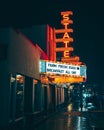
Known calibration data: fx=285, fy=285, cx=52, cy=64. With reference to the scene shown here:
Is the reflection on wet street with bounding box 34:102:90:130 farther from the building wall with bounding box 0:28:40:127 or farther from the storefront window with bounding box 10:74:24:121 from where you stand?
the building wall with bounding box 0:28:40:127

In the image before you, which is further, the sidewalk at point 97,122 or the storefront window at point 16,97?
the sidewalk at point 97,122

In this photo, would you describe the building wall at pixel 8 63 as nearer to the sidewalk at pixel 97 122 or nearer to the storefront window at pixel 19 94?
the storefront window at pixel 19 94

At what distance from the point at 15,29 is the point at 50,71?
785 cm

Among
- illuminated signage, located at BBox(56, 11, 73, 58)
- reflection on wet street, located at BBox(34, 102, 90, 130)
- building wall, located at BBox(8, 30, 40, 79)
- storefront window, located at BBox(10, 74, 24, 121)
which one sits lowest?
reflection on wet street, located at BBox(34, 102, 90, 130)

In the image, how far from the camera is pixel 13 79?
14.4m

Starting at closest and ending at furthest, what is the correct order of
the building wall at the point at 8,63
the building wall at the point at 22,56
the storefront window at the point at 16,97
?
1. the building wall at the point at 8,63
2. the storefront window at the point at 16,97
3. the building wall at the point at 22,56

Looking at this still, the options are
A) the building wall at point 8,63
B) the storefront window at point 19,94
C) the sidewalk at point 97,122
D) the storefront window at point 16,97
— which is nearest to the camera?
the building wall at point 8,63

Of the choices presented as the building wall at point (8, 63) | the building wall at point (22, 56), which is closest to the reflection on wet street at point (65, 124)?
the building wall at point (22, 56)

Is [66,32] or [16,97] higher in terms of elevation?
[66,32]

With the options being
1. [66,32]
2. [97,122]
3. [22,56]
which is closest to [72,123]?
[97,122]

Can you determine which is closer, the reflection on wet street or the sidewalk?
the reflection on wet street

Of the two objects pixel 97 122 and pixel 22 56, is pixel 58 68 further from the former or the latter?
pixel 22 56

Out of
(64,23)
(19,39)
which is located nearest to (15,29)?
(19,39)

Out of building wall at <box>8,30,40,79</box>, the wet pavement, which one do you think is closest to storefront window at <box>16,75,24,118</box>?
building wall at <box>8,30,40,79</box>
